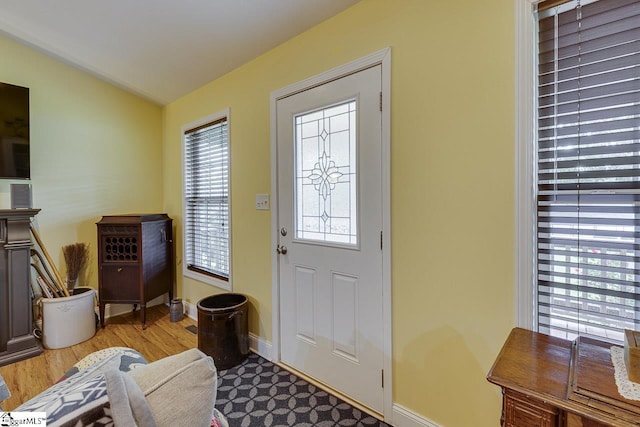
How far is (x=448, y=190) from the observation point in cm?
146

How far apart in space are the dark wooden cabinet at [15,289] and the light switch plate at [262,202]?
6.03ft

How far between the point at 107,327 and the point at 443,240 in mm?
3346

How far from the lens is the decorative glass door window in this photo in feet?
6.09

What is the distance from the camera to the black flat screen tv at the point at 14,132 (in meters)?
2.50

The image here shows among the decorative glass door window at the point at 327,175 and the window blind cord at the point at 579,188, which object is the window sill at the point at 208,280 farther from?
the window blind cord at the point at 579,188

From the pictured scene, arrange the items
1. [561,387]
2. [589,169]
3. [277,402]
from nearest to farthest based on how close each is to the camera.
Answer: [561,387]
[589,169]
[277,402]

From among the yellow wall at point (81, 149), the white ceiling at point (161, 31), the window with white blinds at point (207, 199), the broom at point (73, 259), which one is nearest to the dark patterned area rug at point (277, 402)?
the window with white blinds at point (207, 199)

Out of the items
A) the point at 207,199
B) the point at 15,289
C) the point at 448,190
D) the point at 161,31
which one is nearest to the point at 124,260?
the point at 15,289

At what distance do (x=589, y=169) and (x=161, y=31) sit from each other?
277 cm

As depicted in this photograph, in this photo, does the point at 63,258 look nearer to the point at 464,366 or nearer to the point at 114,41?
the point at 114,41

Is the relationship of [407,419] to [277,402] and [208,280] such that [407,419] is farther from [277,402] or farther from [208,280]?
[208,280]

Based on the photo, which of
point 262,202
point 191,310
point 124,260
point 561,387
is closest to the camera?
point 561,387

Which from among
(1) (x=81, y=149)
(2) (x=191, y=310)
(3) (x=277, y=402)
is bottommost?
(3) (x=277, y=402)

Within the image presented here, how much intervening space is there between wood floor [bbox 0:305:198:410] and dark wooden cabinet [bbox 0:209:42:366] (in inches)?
4.9
